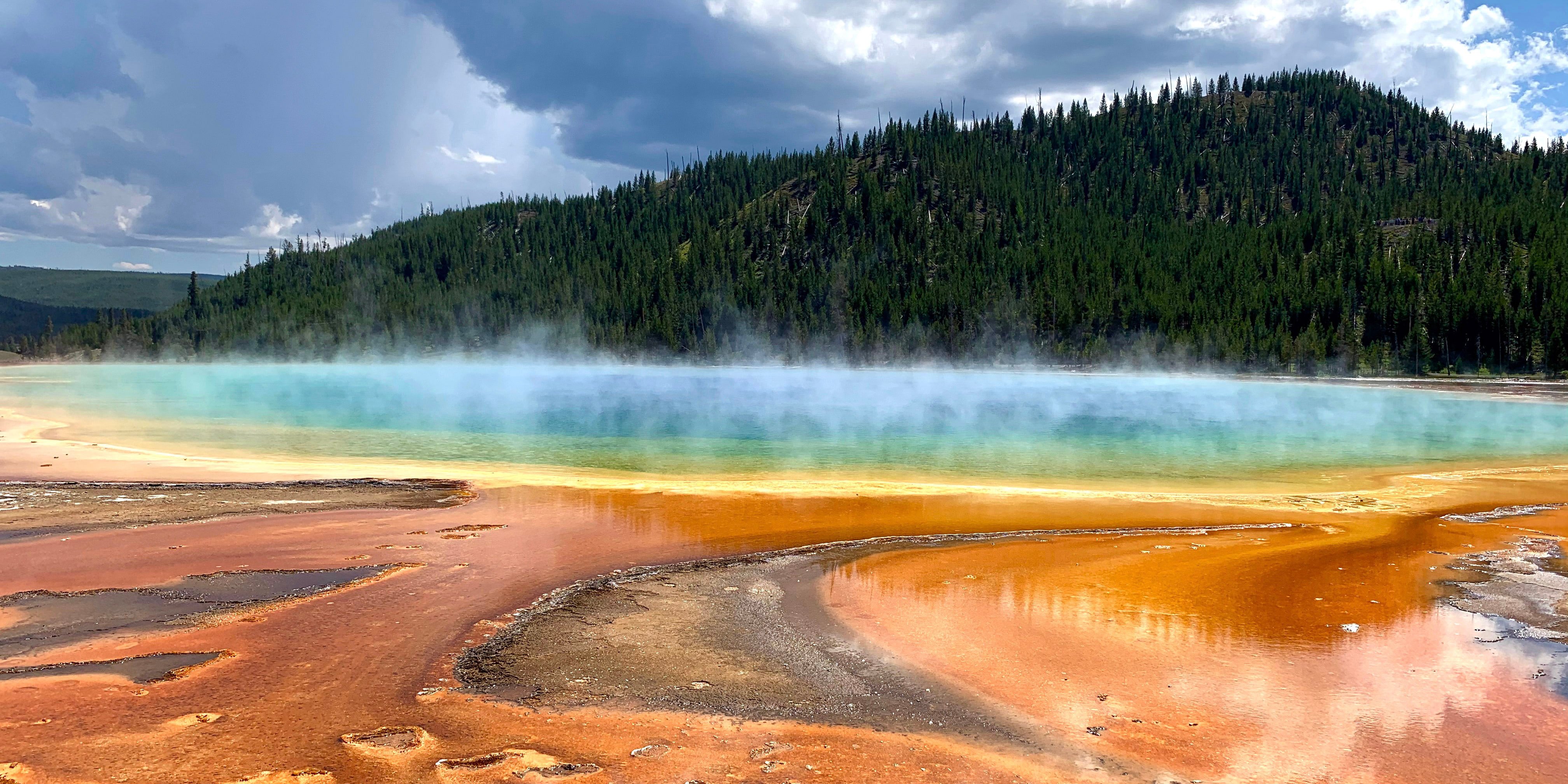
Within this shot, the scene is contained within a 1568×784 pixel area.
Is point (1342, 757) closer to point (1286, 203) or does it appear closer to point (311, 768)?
point (311, 768)

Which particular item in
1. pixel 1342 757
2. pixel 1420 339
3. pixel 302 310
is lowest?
pixel 1342 757

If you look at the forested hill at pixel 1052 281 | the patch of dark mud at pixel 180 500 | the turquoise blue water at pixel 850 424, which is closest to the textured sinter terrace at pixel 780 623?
the patch of dark mud at pixel 180 500

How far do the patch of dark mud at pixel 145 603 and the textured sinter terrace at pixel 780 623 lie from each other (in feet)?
0.26

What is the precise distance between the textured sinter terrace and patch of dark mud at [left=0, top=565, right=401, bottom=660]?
0.08 metres

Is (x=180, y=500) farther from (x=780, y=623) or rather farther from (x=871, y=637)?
(x=871, y=637)

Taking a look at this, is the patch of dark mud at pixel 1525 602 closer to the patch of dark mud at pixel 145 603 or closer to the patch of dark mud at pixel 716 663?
the patch of dark mud at pixel 716 663

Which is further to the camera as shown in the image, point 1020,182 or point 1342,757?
point 1020,182

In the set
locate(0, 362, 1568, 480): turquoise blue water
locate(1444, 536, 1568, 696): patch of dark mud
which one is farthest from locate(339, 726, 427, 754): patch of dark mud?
locate(0, 362, 1568, 480): turquoise blue water

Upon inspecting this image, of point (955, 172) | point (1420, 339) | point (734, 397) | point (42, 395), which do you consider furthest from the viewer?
point (955, 172)

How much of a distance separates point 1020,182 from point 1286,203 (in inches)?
2309

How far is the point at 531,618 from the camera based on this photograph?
11.2m

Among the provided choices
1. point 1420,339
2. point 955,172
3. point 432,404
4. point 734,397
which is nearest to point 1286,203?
point 955,172

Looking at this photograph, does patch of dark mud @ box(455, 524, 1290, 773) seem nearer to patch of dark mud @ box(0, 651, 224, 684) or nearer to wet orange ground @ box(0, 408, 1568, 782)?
wet orange ground @ box(0, 408, 1568, 782)

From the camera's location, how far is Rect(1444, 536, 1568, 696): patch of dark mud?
32.9 ft
